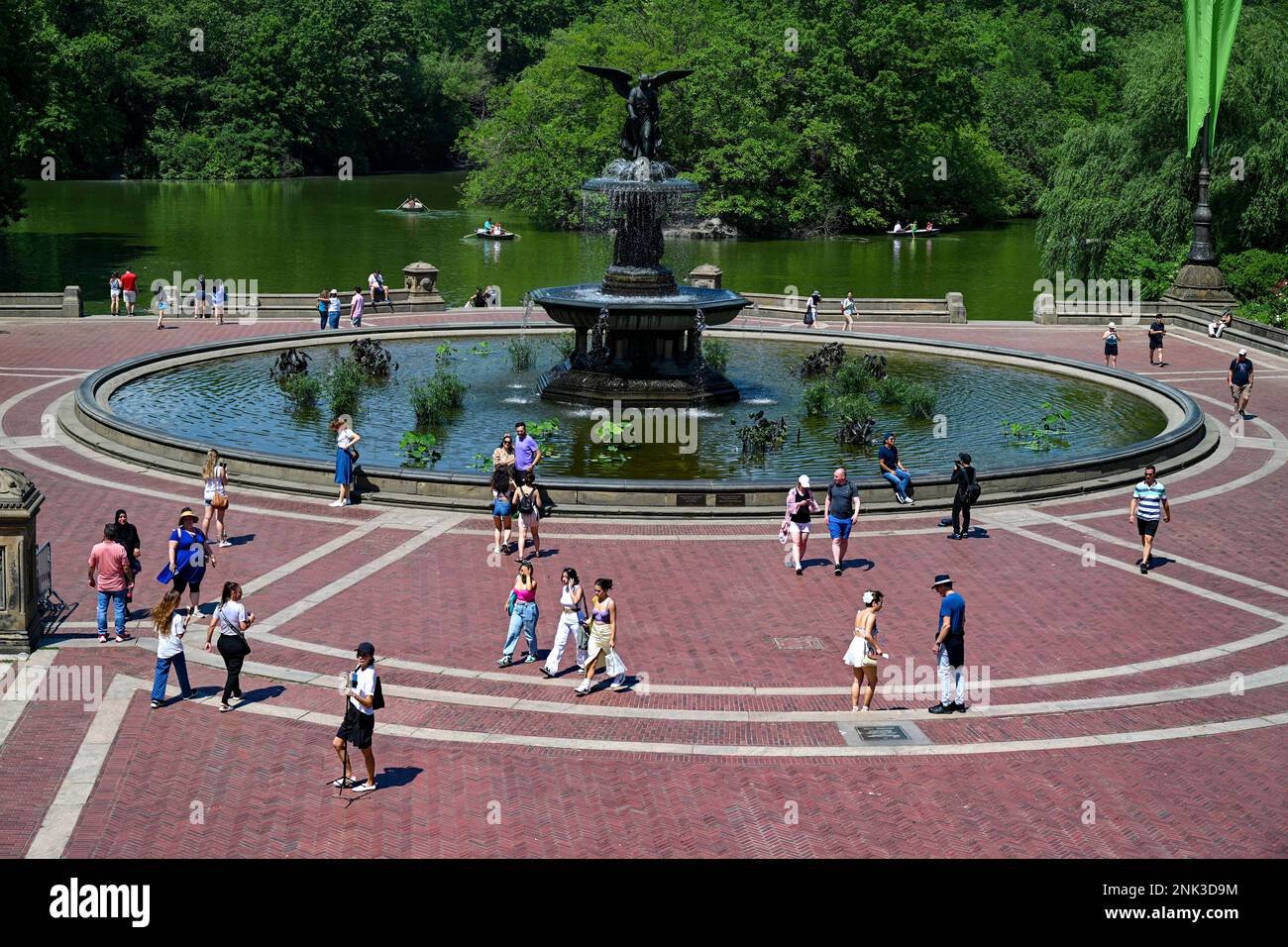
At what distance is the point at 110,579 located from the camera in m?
18.2

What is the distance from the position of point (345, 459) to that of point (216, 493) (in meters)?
2.76

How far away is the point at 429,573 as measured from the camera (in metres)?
21.5

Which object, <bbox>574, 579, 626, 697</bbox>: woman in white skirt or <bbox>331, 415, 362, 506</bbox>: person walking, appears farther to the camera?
<bbox>331, 415, 362, 506</bbox>: person walking

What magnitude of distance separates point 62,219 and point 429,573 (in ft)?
234

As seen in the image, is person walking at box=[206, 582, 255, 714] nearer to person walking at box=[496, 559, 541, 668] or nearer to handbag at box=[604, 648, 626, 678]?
person walking at box=[496, 559, 541, 668]

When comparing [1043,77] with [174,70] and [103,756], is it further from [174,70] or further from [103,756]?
[103,756]

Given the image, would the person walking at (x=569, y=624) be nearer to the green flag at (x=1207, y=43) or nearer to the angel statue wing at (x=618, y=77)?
the angel statue wing at (x=618, y=77)

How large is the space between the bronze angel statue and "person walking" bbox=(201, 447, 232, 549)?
51.3 feet

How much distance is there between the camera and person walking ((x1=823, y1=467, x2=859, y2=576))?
855 inches

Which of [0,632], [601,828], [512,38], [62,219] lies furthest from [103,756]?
[512,38]

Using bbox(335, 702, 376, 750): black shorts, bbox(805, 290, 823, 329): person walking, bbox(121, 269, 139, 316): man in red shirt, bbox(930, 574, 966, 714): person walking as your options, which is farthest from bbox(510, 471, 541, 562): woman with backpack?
bbox(121, 269, 139, 316): man in red shirt

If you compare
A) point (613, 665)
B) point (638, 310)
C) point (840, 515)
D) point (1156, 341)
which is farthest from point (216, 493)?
point (1156, 341)

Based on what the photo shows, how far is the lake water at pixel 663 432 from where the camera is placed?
28.7 m

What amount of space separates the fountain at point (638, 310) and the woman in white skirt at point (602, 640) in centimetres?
1621
